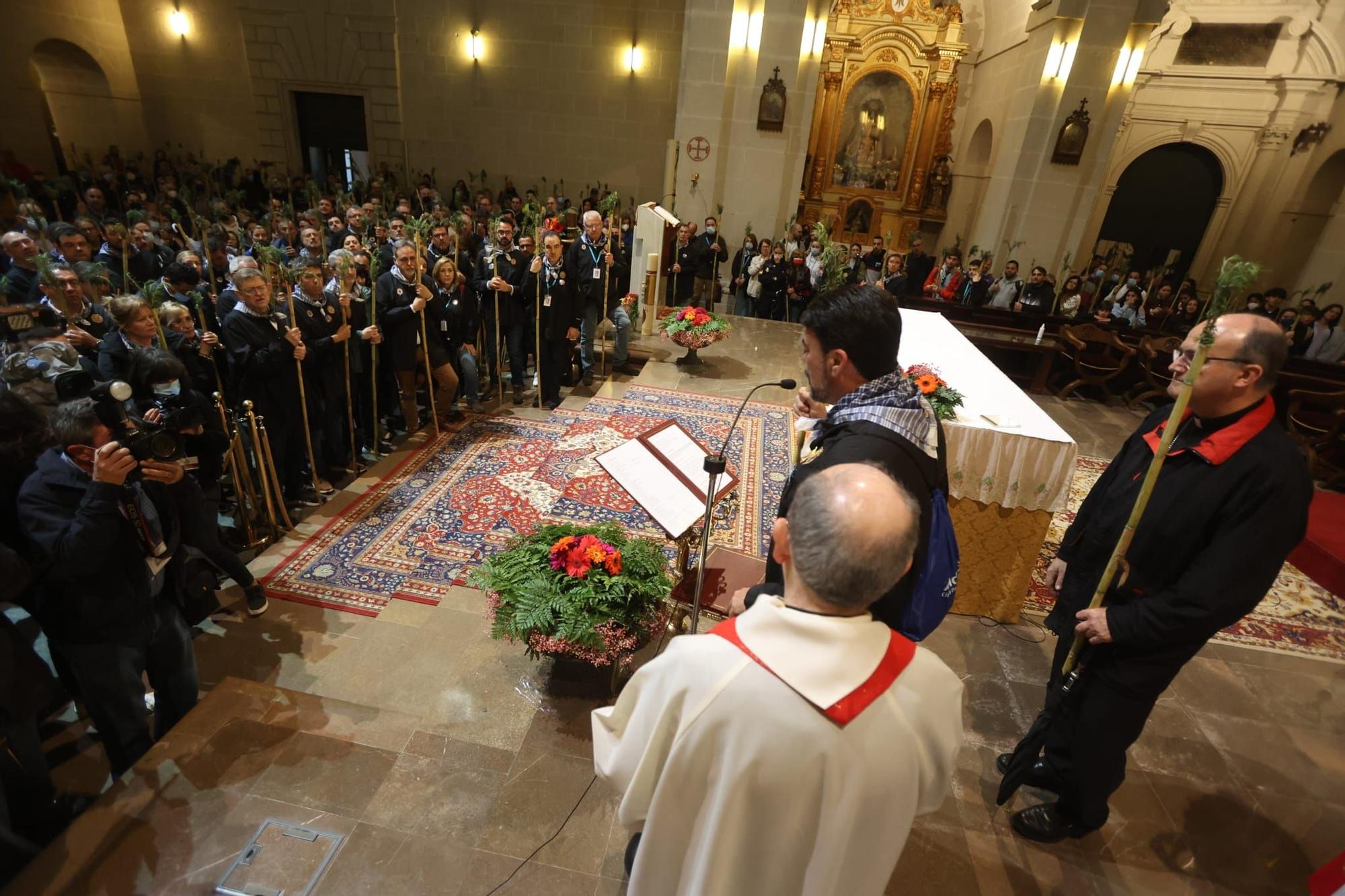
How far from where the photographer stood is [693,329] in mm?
6938

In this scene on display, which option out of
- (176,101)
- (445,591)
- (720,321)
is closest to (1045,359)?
(720,321)

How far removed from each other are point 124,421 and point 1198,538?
11.7 ft

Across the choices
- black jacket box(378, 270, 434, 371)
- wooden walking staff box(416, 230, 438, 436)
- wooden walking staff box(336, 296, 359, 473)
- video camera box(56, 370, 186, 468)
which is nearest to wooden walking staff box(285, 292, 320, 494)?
wooden walking staff box(336, 296, 359, 473)

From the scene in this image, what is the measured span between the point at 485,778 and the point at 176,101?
18.0 meters

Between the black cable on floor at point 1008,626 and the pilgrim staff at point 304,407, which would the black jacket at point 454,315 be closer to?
the pilgrim staff at point 304,407

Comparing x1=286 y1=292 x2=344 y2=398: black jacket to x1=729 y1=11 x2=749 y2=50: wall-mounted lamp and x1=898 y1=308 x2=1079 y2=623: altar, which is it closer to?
x1=898 y1=308 x2=1079 y2=623: altar

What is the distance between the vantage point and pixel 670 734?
113 centimetres

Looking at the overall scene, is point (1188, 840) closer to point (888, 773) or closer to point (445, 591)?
point (888, 773)

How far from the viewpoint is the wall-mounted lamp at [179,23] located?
13.3 m

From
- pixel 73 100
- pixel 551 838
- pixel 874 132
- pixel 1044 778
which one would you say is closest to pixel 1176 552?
pixel 1044 778

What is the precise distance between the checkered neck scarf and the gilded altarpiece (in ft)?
47.2

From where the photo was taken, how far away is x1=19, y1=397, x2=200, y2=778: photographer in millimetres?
2008

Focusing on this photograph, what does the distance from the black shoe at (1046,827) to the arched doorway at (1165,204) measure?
1361cm

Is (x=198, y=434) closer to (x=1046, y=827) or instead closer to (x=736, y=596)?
(x=736, y=596)
